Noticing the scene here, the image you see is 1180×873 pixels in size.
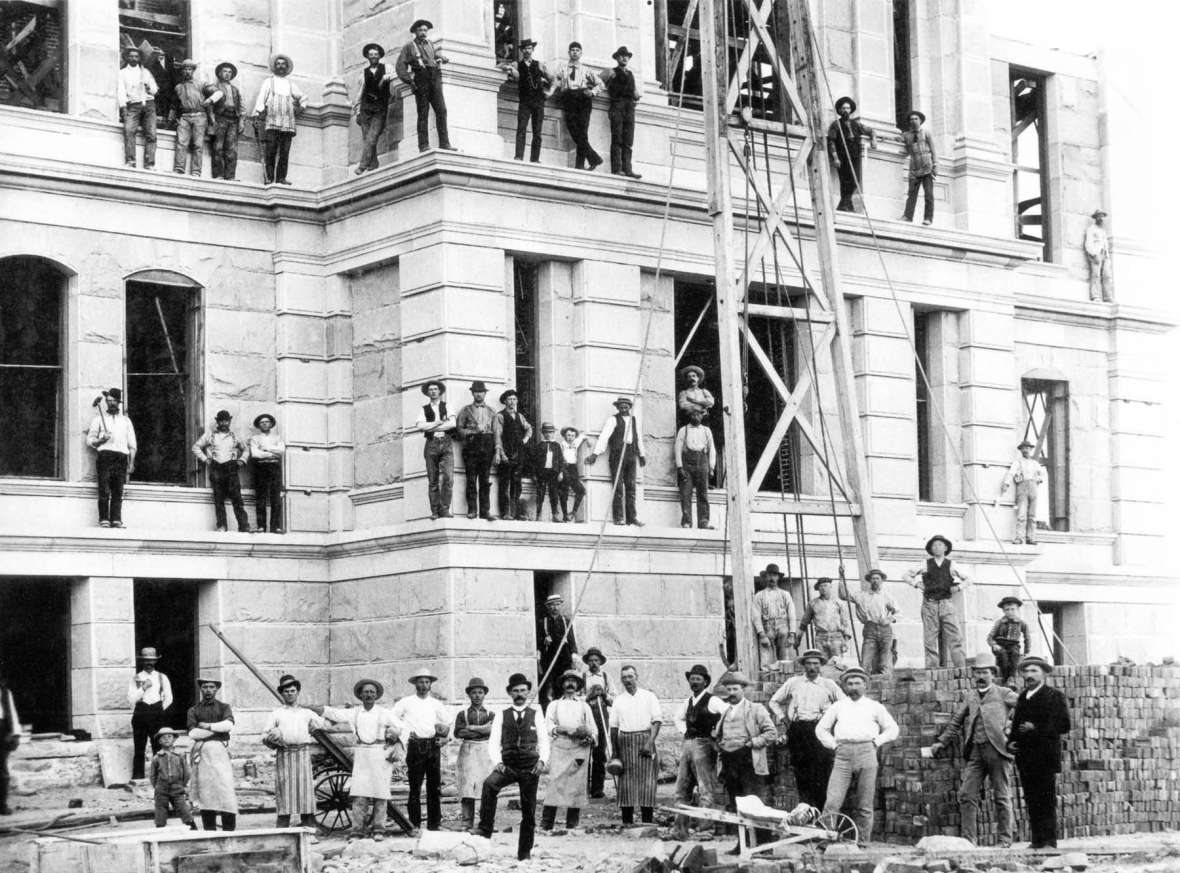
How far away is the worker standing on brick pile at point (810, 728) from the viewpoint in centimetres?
2384

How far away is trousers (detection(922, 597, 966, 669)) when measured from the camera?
28.7 meters

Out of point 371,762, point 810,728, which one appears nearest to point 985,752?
point 810,728

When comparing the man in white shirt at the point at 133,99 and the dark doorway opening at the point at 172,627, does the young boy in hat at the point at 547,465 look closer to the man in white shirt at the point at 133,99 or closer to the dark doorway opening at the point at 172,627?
the dark doorway opening at the point at 172,627

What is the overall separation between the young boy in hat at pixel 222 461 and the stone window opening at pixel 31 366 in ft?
6.19

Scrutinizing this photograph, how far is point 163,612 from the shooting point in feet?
101

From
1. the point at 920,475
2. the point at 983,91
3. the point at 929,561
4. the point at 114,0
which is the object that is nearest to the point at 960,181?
the point at 983,91

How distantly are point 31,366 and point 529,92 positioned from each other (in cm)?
754

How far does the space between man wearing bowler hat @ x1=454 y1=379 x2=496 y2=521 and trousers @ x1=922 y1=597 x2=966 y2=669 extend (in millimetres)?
5808

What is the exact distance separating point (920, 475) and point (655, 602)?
6.32 m

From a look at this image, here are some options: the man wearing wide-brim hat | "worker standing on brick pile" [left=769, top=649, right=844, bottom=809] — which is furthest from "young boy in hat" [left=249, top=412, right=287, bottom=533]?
"worker standing on brick pile" [left=769, top=649, right=844, bottom=809]

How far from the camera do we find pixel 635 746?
84.4 ft

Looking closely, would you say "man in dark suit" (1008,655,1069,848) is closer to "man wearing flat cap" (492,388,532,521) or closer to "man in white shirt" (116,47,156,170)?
"man wearing flat cap" (492,388,532,521)

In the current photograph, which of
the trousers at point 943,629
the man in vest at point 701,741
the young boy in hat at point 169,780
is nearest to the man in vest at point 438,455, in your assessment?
the trousers at point 943,629

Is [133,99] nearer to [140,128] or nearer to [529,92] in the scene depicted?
[140,128]
